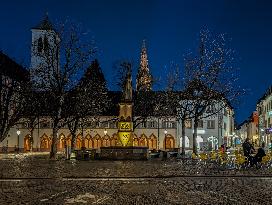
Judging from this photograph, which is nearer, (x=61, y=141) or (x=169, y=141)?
(x=61, y=141)

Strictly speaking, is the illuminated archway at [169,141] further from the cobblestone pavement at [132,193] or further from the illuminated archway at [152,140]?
the cobblestone pavement at [132,193]

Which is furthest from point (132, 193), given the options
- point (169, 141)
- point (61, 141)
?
point (61, 141)

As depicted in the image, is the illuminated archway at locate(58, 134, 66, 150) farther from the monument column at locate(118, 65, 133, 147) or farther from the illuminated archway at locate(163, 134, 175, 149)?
the monument column at locate(118, 65, 133, 147)

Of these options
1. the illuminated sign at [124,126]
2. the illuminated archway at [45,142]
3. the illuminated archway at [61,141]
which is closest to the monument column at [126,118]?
the illuminated sign at [124,126]

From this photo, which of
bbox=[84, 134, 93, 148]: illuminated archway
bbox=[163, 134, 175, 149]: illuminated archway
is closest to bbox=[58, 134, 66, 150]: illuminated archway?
bbox=[84, 134, 93, 148]: illuminated archway

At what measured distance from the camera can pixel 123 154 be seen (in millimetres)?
38062

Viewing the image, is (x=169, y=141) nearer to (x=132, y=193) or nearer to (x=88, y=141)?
Answer: (x=88, y=141)

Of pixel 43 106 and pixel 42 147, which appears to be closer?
pixel 43 106

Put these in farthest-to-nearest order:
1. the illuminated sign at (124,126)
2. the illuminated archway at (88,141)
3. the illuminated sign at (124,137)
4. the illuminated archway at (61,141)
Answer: the illuminated archway at (88,141)
the illuminated archway at (61,141)
the illuminated sign at (124,137)
the illuminated sign at (124,126)

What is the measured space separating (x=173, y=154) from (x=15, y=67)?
41.1m

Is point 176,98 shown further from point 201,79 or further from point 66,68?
point 66,68

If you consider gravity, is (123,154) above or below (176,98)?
below

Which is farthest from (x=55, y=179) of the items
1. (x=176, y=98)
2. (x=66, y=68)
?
(x=176, y=98)

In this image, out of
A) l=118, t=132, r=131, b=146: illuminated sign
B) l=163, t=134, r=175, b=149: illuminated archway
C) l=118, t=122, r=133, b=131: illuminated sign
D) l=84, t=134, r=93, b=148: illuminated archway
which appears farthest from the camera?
l=163, t=134, r=175, b=149: illuminated archway
